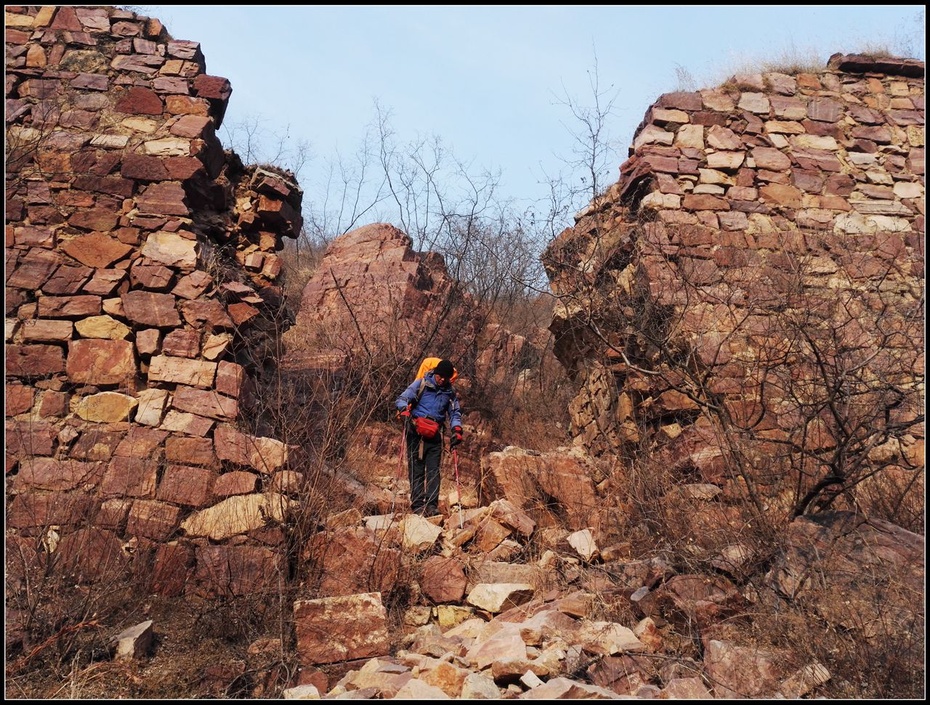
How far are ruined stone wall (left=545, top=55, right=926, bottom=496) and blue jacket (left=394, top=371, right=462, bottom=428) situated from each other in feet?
4.31

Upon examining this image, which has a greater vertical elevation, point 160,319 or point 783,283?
point 783,283

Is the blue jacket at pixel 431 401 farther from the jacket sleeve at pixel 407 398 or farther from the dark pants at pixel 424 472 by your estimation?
the dark pants at pixel 424 472

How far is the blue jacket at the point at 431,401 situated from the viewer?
6789 millimetres

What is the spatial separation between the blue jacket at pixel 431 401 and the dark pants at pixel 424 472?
175mm

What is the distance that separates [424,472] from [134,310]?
2.67 m

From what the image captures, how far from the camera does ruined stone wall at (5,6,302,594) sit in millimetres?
4848

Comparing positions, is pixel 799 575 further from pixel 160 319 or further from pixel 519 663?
pixel 160 319

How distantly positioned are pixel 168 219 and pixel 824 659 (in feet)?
16.7

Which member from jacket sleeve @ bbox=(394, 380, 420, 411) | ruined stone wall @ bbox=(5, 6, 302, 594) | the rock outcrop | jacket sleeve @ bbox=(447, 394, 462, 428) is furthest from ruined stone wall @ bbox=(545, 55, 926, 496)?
ruined stone wall @ bbox=(5, 6, 302, 594)

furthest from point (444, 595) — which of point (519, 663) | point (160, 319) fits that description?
point (160, 319)

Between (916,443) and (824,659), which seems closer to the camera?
(824,659)

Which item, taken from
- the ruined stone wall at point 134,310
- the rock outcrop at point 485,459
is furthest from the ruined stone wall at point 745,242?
the ruined stone wall at point 134,310

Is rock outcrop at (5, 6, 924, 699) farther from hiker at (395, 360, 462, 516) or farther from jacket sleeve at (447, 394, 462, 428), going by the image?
jacket sleeve at (447, 394, 462, 428)

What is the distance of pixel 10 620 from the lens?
3.73m
